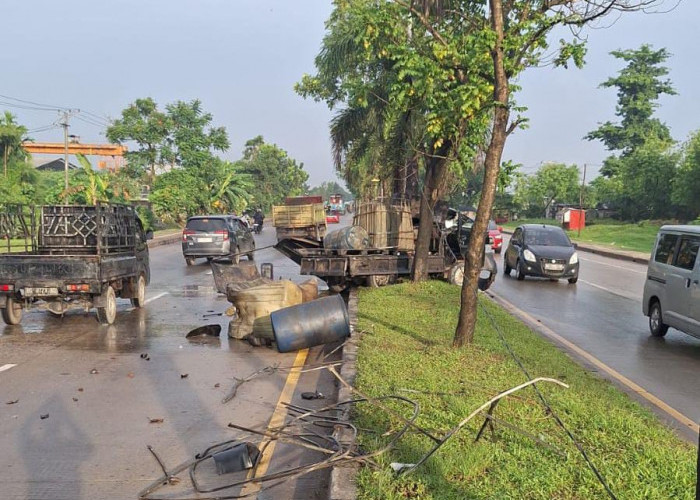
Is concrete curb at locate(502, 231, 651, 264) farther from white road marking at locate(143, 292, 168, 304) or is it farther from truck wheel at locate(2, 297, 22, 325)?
truck wheel at locate(2, 297, 22, 325)

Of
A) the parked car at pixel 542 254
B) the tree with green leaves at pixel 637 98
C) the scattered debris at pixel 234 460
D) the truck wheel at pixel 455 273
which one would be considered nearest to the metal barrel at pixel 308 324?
the scattered debris at pixel 234 460

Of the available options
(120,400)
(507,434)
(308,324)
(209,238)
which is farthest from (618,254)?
(120,400)

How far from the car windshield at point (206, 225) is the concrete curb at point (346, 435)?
14.2m

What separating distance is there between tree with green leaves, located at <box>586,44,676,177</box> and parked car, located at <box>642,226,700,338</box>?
55837 mm

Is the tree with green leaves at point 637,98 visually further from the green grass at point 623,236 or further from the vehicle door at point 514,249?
the vehicle door at point 514,249

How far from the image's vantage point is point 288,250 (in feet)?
54.0


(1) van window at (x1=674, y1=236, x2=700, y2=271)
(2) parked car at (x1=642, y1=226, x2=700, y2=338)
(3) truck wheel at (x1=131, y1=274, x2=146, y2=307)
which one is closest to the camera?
(2) parked car at (x1=642, y1=226, x2=700, y2=338)

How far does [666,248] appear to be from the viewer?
10.9 m

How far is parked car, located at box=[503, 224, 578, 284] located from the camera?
742 inches

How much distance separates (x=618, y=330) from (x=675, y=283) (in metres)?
1.78

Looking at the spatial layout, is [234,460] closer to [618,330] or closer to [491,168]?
[491,168]

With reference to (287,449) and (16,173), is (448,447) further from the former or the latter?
(16,173)

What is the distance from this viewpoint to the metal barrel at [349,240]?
1473 centimetres

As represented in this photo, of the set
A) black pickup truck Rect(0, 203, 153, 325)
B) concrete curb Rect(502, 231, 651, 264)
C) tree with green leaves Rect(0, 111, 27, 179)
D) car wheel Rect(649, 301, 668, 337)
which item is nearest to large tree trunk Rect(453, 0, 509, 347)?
car wheel Rect(649, 301, 668, 337)
